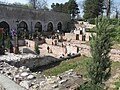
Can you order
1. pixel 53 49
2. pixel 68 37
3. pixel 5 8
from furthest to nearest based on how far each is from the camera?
1. pixel 5 8
2. pixel 68 37
3. pixel 53 49

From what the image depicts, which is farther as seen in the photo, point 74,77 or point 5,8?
point 5,8

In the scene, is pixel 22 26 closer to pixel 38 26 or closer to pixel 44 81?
pixel 38 26

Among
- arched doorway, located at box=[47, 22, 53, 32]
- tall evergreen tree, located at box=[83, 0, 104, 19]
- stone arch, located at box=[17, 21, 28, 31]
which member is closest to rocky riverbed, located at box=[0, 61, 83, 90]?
stone arch, located at box=[17, 21, 28, 31]

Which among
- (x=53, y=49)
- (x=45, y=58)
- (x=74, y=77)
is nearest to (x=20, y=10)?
(x=53, y=49)

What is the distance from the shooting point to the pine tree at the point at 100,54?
23.9 feet

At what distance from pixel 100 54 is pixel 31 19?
29437 mm

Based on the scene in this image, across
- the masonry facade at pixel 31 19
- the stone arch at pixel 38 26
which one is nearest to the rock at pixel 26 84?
the masonry facade at pixel 31 19

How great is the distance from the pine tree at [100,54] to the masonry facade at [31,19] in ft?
75.8

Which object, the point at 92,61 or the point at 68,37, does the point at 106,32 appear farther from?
the point at 68,37

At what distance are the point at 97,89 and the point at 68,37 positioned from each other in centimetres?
2040

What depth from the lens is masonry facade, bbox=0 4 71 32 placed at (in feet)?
105

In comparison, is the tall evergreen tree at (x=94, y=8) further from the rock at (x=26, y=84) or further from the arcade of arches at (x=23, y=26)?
the rock at (x=26, y=84)

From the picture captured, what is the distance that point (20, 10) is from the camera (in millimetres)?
33562

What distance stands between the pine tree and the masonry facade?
23.1 meters
